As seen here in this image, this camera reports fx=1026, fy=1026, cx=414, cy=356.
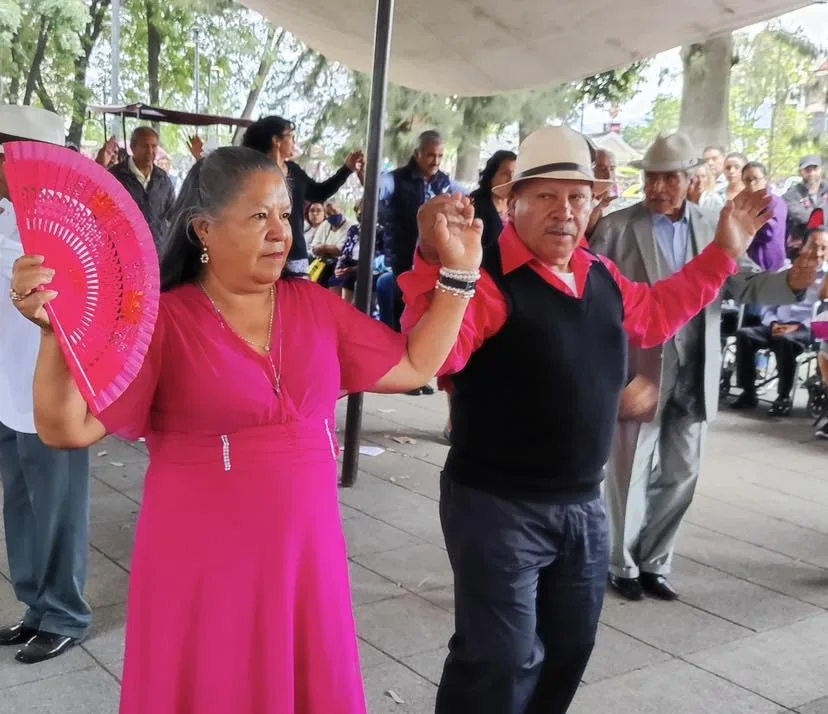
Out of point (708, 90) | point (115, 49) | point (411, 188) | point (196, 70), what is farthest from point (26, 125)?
point (196, 70)

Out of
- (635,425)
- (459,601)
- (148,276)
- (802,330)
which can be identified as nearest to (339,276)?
(802,330)

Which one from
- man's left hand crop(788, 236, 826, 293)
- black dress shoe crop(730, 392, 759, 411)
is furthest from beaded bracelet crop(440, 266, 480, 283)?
black dress shoe crop(730, 392, 759, 411)

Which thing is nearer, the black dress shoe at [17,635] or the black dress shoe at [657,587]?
the black dress shoe at [17,635]

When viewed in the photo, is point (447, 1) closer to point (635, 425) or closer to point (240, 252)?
point (635, 425)

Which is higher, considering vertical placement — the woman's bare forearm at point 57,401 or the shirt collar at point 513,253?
the shirt collar at point 513,253

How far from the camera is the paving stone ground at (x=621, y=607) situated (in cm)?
378

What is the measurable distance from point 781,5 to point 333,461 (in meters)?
3.57

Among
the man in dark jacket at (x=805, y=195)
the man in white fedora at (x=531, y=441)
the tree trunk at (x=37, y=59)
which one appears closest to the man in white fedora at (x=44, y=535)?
the man in white fedora at (x=531, y=441)

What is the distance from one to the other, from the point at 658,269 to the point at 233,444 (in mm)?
2792

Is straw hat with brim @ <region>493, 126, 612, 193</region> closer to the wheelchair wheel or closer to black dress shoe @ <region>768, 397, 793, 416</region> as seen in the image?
the wheelchair wheel

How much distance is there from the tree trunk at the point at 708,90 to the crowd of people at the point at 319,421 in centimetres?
1164

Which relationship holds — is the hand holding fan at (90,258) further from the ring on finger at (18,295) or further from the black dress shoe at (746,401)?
the black dress shoe at (746,401)

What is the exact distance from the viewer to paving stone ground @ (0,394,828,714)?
149 inches

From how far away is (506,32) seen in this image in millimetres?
5578
